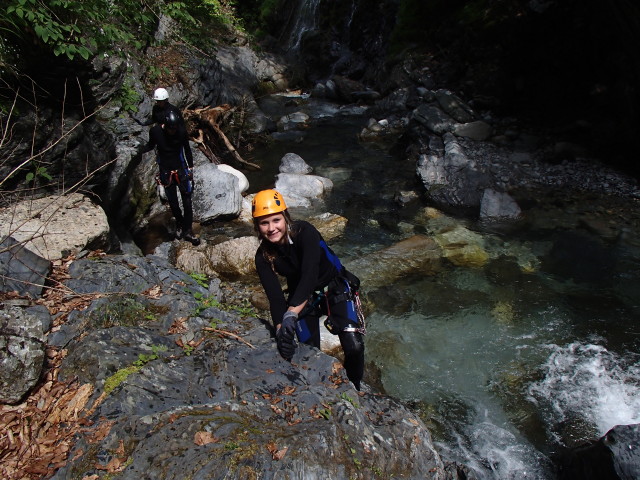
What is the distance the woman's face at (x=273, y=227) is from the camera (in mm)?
3426

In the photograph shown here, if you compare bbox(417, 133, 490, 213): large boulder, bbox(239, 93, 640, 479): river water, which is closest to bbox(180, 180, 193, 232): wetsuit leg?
bbox(239, 93, 640, 479): river water

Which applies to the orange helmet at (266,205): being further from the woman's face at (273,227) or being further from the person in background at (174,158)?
the person in background at (174,158)

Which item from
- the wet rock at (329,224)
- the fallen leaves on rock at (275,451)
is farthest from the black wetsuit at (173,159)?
the fallen leaves on rock at (275,451)

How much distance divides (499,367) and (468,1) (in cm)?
1517

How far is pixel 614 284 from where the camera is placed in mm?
6840

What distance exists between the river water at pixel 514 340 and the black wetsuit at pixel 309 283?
1492 mm

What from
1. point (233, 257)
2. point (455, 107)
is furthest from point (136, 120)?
point (455, 107)

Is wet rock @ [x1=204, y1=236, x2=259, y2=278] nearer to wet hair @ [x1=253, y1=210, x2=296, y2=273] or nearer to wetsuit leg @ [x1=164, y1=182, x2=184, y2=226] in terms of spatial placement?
wetsuit leg @ [x1=164, y1=182, x2=184, y2=226]

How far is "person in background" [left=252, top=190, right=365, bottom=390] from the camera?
345cm

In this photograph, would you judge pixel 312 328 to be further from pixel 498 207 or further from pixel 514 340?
pixel 498 207

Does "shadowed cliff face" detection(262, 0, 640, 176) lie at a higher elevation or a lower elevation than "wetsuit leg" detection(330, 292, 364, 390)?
higher

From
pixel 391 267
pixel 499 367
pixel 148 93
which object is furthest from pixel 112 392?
pixel 148 93

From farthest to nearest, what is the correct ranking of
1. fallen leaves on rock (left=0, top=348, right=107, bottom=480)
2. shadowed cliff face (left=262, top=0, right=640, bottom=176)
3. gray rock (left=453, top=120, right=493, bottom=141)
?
gray rock (left=453, top=120, right=493, bottom=141)
shadowed cliff face (left=262, top=0, right=640, bottom=176)
fallen leaves on rock (left=0, top=348, right=107, bottom=480)

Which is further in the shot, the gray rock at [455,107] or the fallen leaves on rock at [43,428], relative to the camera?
the gray rock at [455,107]
